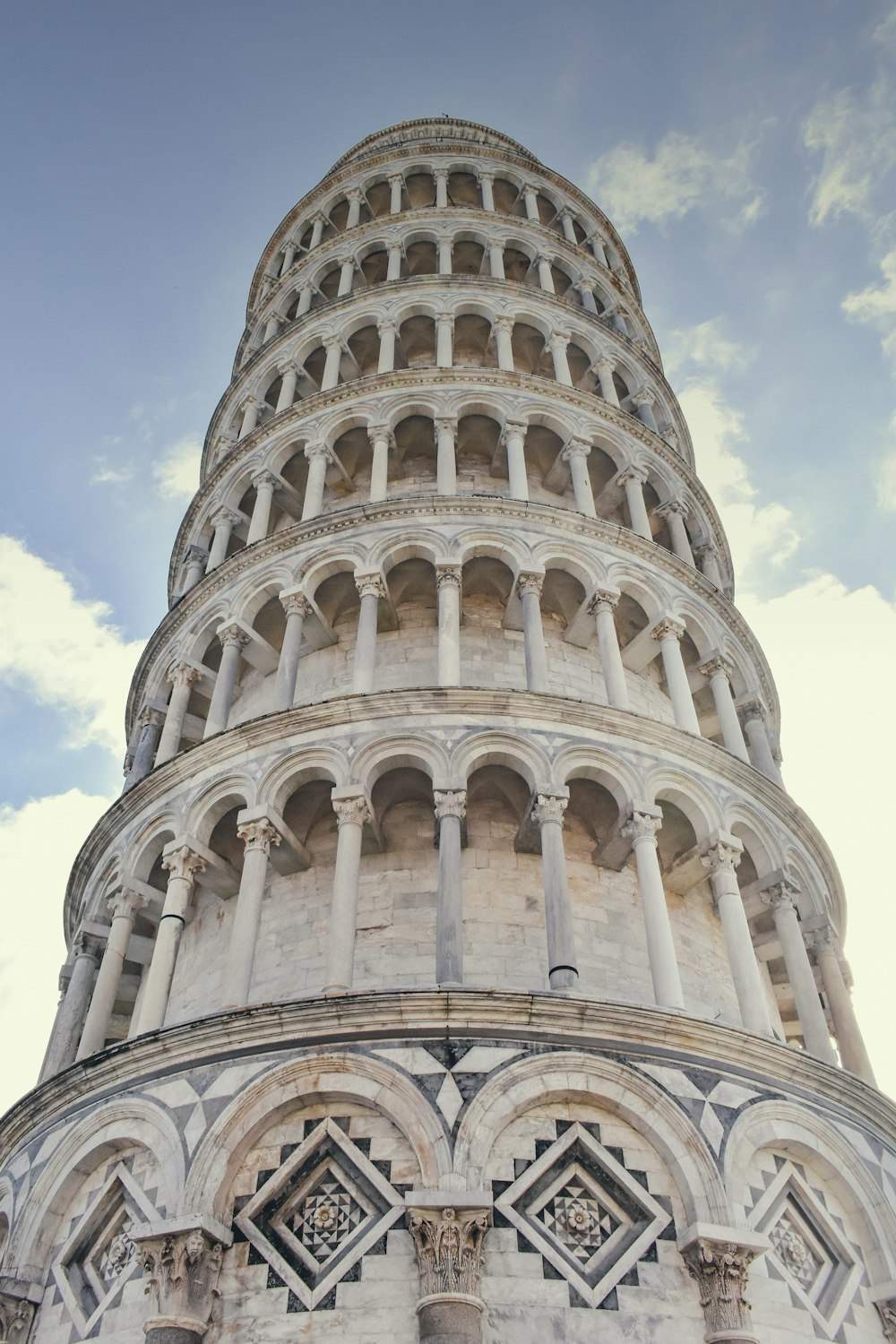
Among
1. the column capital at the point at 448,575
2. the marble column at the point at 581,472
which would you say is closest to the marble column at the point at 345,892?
the column capital at the point at 448,575

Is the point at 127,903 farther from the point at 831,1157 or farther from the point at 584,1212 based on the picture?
the point at 831,1157

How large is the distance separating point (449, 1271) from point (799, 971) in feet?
19.5

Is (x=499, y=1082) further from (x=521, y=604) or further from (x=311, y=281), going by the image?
(x=311, y=281)

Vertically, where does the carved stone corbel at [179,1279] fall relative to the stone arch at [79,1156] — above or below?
below

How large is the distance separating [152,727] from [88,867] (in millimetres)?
2586

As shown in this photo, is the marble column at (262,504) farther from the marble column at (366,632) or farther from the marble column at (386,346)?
the marble column at (366,632)

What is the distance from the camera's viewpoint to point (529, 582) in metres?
16.3

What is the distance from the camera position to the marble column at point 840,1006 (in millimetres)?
14023

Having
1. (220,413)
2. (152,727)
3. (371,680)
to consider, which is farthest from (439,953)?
(220,413)

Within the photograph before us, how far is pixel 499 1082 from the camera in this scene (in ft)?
34.8

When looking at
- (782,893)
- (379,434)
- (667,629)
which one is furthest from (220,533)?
(782,893)

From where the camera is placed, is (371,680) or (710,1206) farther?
(371,680)

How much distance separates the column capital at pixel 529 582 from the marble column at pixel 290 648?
297cm

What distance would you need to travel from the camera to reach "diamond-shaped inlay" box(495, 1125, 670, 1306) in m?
9.91
